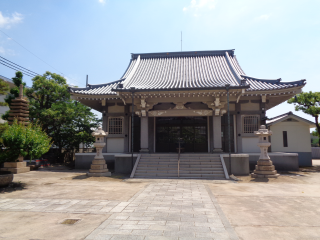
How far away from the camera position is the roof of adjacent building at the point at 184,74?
1342 cm

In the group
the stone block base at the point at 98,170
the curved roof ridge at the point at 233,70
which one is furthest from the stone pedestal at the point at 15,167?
the curved roof ridge at the point at 233,70

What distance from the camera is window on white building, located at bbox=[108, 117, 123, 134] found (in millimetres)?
15281

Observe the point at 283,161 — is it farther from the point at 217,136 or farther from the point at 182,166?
the point at 182,166

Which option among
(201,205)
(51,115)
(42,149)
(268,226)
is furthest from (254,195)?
(51,115)

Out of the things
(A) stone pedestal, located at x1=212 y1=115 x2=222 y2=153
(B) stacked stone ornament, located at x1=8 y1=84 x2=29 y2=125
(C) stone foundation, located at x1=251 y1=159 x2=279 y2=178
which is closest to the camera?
(C) stone foundation, located at x1=251 y1=159 x2=279 y2=178

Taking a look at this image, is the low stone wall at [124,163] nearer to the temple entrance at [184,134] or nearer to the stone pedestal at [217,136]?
the temple entrance at [184,134]

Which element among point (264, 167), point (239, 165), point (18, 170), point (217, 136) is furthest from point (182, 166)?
point (18, 170)

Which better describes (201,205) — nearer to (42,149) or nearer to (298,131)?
(42,149)

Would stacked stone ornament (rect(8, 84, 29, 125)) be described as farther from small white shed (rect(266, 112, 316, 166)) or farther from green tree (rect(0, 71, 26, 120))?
small white shed (rect(266, 112, 316, 166))

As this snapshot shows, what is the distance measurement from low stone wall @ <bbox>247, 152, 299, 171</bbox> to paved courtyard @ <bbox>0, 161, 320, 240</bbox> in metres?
5.34

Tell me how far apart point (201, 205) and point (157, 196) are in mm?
1608

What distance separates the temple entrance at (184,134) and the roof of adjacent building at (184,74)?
306cm

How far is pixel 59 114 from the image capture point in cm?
1630

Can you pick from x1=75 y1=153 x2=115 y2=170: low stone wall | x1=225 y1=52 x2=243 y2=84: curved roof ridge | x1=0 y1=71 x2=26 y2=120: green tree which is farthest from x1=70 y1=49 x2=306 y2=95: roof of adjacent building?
x1=0 y1=71 x2=26 y2=120: green tree
